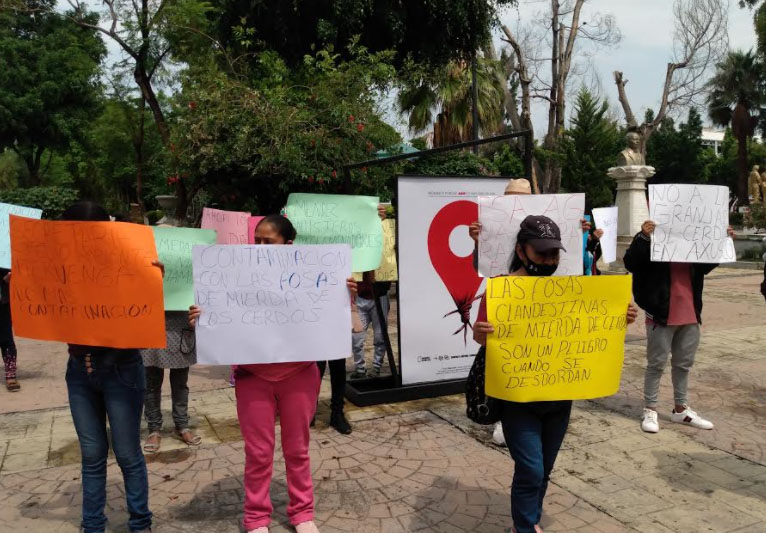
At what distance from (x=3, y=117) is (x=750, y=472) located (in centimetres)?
2941

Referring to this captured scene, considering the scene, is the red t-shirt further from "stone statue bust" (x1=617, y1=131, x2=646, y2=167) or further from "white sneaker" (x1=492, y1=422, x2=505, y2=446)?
"stone statue bust" (x1=617, y1=131, x2=646, y2=167)

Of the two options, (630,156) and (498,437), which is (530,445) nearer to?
(498,437)

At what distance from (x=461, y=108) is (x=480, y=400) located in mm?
22016

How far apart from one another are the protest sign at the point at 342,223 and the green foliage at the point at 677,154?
146 ft

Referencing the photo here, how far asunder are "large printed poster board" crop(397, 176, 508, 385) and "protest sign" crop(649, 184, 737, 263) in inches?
55.3

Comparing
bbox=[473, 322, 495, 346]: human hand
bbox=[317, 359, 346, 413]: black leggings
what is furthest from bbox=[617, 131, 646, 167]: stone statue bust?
bbox=[473, 322, 495, 346]: human hand

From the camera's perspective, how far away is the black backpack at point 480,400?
117 inches

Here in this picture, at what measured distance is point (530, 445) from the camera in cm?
280

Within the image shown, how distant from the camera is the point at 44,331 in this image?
304 cm

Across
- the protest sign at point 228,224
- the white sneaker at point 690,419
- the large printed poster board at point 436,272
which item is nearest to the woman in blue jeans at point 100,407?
the protest sign at point 228,224

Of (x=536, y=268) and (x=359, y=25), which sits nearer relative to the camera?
(x=536, y=268)

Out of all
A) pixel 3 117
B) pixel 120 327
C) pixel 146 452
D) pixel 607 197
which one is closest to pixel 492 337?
pixel 120 327

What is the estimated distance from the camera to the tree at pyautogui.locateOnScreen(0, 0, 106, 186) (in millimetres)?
26047

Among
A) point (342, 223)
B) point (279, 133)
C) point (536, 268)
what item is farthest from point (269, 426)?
point (279, 133)
